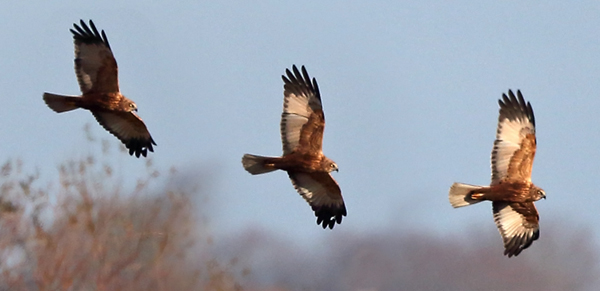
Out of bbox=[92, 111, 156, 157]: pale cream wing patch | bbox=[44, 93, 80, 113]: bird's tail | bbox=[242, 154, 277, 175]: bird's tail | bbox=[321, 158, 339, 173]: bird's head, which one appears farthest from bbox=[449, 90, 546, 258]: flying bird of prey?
bbox=[44, 93, 80, 113]: bird's tail

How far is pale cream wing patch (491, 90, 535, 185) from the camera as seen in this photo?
19984 millimetres

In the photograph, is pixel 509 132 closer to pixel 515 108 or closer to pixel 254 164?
pixel 515 108

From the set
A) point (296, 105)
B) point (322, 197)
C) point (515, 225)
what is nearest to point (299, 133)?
point (296, 105)

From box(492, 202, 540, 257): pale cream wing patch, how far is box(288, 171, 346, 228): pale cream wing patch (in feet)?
6.65

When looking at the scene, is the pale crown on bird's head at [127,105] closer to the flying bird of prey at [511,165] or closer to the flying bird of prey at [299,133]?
the flying bird of prey at [299,133]

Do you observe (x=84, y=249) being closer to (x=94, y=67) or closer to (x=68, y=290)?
(x=68, y=290)

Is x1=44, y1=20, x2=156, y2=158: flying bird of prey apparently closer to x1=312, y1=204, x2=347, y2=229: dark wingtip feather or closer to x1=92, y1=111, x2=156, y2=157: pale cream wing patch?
x1=92, y1=111, x2=156, y2=157: pale cream wing patch

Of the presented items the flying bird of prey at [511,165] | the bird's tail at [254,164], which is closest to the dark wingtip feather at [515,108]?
the flying bird of prey at [511,165]

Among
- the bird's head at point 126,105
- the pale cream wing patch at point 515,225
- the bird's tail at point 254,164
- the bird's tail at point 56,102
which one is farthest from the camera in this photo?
the pale cream wing patch at point 515,225

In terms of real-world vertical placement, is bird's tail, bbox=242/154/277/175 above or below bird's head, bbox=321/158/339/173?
below

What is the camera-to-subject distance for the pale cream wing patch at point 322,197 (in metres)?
20.7

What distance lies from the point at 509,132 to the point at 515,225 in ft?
4.31

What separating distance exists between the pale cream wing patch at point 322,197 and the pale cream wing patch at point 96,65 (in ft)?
8.78

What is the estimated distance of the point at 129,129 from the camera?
67.9ft
